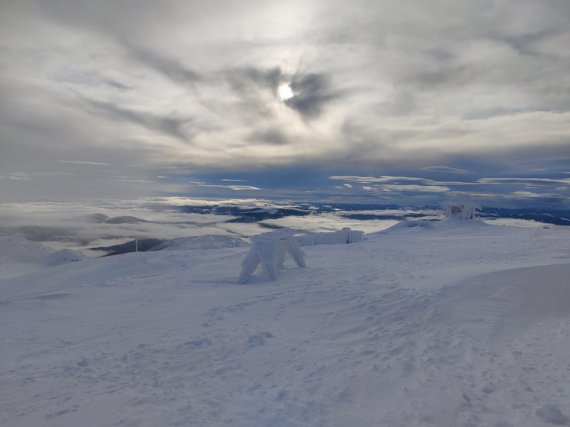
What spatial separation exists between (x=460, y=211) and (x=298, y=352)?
39.1m

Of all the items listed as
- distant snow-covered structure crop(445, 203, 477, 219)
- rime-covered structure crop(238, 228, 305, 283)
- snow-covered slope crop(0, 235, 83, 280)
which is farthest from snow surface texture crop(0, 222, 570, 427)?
snow-covered slope crop(0, 235, 83, 280)

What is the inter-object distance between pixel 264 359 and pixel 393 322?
3.65m

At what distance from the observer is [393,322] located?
929 centimetres

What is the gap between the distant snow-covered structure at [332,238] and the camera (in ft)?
109

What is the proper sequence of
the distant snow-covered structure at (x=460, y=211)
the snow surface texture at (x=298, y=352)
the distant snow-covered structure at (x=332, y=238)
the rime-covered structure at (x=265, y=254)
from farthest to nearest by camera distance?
the distant snow-covered structure at (x=460, y=211) < the distant snow-covered structure at (x=332, y=238) < the rime-covered structure at (x=265, y=254) < the snow surface texture at (x=298, y=352)

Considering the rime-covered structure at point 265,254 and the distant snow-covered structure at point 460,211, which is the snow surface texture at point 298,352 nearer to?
the rime-covered structure at point 265,254

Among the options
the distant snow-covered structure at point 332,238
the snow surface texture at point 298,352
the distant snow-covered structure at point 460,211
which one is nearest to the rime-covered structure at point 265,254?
the snow surface texture at point 298,352

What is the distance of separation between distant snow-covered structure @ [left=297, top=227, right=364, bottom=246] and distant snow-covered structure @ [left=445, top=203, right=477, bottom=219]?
13.4 m

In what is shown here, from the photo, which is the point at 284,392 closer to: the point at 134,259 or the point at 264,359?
the point at 264,359

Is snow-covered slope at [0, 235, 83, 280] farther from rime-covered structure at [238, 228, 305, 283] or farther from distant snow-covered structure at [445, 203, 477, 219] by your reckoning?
rime-covered structure at [238, 228, 305, 283]

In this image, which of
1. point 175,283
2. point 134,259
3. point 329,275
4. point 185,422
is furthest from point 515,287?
point 134,259

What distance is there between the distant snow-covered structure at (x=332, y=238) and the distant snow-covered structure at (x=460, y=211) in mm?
13431

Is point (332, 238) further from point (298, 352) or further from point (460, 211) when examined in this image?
A: point (298, 352)

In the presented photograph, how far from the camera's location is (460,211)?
41.5 meters
